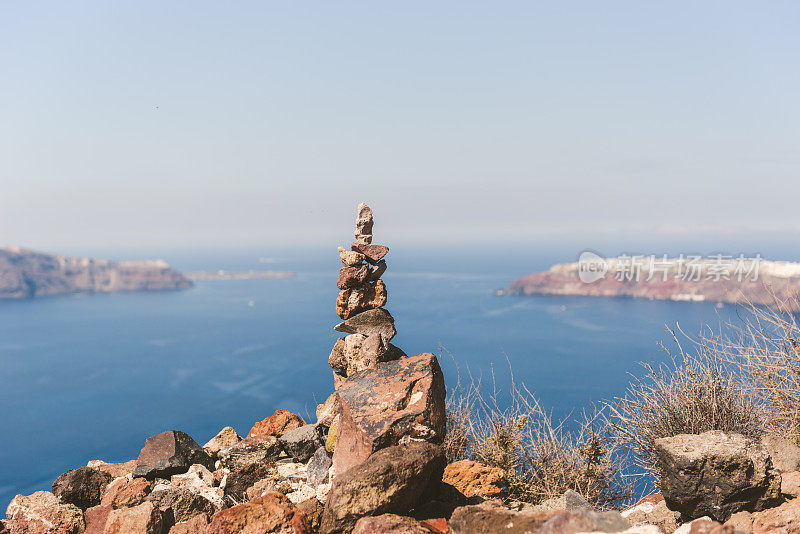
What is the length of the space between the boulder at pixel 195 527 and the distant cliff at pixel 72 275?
537ft

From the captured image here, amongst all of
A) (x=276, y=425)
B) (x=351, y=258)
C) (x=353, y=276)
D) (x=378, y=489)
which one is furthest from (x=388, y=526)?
(x=276, y=425)

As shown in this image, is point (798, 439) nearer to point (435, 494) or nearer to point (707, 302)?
point (435, 494)

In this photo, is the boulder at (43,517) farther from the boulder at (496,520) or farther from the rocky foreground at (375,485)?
the boulder at (496,520)

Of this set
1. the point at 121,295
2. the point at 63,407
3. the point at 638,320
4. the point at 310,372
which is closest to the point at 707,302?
the point at 638,320

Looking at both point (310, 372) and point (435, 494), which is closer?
point (435, 494)

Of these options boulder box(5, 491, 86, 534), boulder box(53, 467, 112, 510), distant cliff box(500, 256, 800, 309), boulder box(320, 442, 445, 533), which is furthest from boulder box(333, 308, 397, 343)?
distant cliff box(500, 256, 800, 309)

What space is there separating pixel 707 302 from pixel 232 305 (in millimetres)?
113940

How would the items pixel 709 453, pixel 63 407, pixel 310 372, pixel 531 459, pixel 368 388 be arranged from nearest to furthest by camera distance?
pixel 709 453 < pixel 368 388 < pixel 531 459 < pixel 63 407 < pixel 310 372

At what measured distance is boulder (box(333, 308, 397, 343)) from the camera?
8617mm

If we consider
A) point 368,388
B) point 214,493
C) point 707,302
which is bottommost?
point 707,302

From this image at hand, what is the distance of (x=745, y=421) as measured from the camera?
779 centimetres

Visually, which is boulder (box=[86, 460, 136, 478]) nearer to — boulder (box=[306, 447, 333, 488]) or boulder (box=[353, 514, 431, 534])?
boulder (box=[306, 447, 333, 488])

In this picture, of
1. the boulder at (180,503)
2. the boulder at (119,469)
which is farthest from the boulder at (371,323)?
the boulder at (119,469)

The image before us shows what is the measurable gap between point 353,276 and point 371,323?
0.84m
